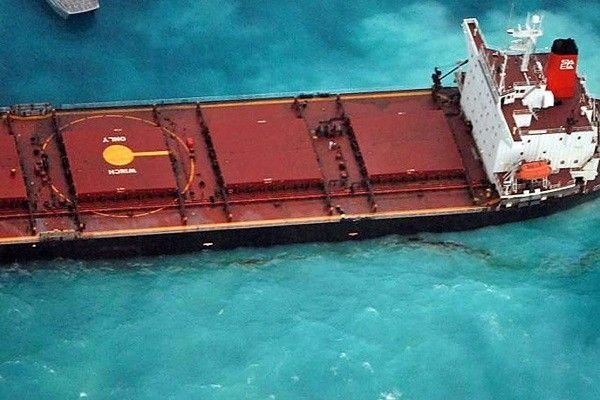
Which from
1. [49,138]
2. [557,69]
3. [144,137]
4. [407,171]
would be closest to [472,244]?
[407,171]

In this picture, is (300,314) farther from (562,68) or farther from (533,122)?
(562,68)

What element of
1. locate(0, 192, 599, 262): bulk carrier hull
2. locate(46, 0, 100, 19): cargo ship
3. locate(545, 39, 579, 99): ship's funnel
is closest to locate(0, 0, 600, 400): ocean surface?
locate(0, 192, 599, 262): bulk carrier hull

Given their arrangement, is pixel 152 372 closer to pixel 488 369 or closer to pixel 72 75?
pixel 488 369

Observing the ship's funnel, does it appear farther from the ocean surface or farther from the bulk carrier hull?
the ocean surface

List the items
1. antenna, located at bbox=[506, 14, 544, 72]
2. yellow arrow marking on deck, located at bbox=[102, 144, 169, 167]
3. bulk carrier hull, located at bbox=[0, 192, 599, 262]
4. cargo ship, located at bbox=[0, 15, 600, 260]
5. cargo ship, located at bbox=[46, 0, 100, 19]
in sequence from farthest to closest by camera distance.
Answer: cargo ship, located at bbox=[46, 0, 100, 19] → antenna, located at bbox=[506, 14, 544, 72] → yellow arrow marking on deck, located at bbox=[102, 144, 169, 167] → cargo ship, located at bbox=[0, 15, 600, 260] → bulk carrier hull, located at bbox=[0, 192, 599, 262]

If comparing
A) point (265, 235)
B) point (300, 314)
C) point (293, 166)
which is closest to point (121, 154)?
point (265, 235)

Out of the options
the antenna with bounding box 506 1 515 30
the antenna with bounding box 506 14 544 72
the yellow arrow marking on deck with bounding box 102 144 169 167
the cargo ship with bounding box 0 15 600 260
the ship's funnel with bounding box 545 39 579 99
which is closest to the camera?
the cargo ship with bounding box 0 15 600 260
